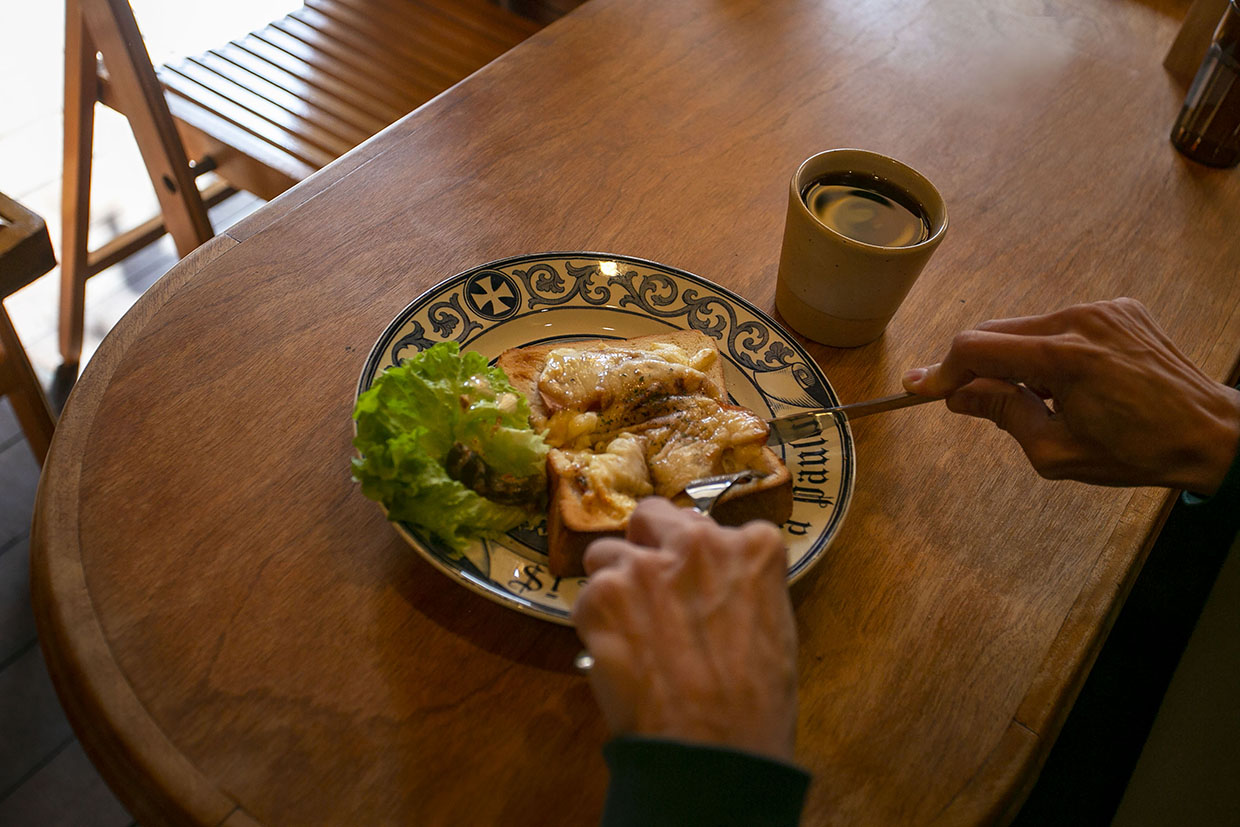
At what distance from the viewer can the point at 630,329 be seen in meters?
1.21

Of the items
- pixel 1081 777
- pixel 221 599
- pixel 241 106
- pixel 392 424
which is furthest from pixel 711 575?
pixel 241 106

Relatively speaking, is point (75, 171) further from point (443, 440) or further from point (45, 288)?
point (443, 440)

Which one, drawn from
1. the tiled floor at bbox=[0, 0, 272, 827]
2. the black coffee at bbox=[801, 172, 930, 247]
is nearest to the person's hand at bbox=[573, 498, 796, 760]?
the black coffee at bbox=[801, 172, 930, 247]

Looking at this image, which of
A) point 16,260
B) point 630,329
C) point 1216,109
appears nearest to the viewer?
point 630,329

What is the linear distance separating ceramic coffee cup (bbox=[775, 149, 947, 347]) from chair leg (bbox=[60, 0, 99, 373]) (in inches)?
72.1

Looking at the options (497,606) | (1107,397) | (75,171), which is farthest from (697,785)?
(75,171)

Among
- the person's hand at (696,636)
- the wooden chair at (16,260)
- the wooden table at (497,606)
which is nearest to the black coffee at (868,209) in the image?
the wooden table at (497,606)

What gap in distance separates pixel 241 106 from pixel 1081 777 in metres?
2.45

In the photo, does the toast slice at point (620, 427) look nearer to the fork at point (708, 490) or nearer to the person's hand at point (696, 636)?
the fork at point (708, 490)

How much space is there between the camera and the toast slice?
36.7 inches

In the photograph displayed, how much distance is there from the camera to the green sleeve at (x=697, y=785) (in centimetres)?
68

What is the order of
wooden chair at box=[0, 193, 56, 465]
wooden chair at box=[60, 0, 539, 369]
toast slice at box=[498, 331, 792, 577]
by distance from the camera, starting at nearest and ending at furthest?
1. toast slice at box=[498, 331, 792, 577]
2. wooden chair at box=[0, 193, 56, 465]
3. wooden chair at box=[60, 0, 539, 369]

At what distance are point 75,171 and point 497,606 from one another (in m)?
2.07

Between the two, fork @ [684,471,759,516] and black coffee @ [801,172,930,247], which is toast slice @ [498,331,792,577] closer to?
fork @ [684,471,759,516]
